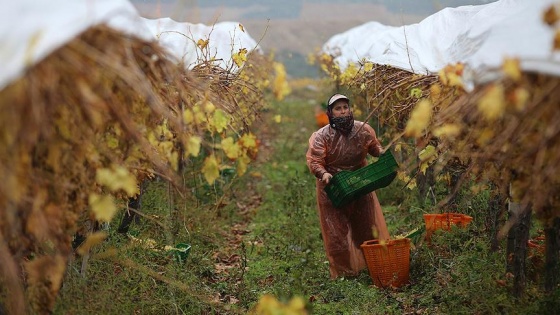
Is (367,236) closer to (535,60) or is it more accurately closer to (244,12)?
(535,60)

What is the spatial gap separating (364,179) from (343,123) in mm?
642

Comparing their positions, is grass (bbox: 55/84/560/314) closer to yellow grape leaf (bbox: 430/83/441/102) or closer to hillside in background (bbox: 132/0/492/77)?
yellow grape leaf (bbox: 430/83/441/102)

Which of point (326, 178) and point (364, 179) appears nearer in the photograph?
point (364, 179)

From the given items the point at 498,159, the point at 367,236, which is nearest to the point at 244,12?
the point at 367,236

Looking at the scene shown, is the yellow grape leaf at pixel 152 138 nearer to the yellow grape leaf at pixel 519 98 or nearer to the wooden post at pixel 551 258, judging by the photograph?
the yellow grape leaf at pixel 519 98

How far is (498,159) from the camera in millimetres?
3617

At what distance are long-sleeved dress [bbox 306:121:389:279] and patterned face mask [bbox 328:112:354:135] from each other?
0.05 meters

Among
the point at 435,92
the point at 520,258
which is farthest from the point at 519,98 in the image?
the point at 520,258

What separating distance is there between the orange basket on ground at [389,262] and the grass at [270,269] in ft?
0.32

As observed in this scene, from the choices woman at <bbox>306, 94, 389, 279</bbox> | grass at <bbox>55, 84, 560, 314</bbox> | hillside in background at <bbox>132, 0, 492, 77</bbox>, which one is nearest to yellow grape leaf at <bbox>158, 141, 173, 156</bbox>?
grass at <bbox>55, 84, 560, 314</bbox>

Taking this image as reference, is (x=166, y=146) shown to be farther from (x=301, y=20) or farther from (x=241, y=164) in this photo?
(x=301, y=20)

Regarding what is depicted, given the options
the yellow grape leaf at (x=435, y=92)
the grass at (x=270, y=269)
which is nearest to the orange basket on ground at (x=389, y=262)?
the grass at (x=270, y=269)

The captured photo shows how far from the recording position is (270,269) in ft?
21.5

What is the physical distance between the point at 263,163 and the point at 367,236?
5.80 metres
